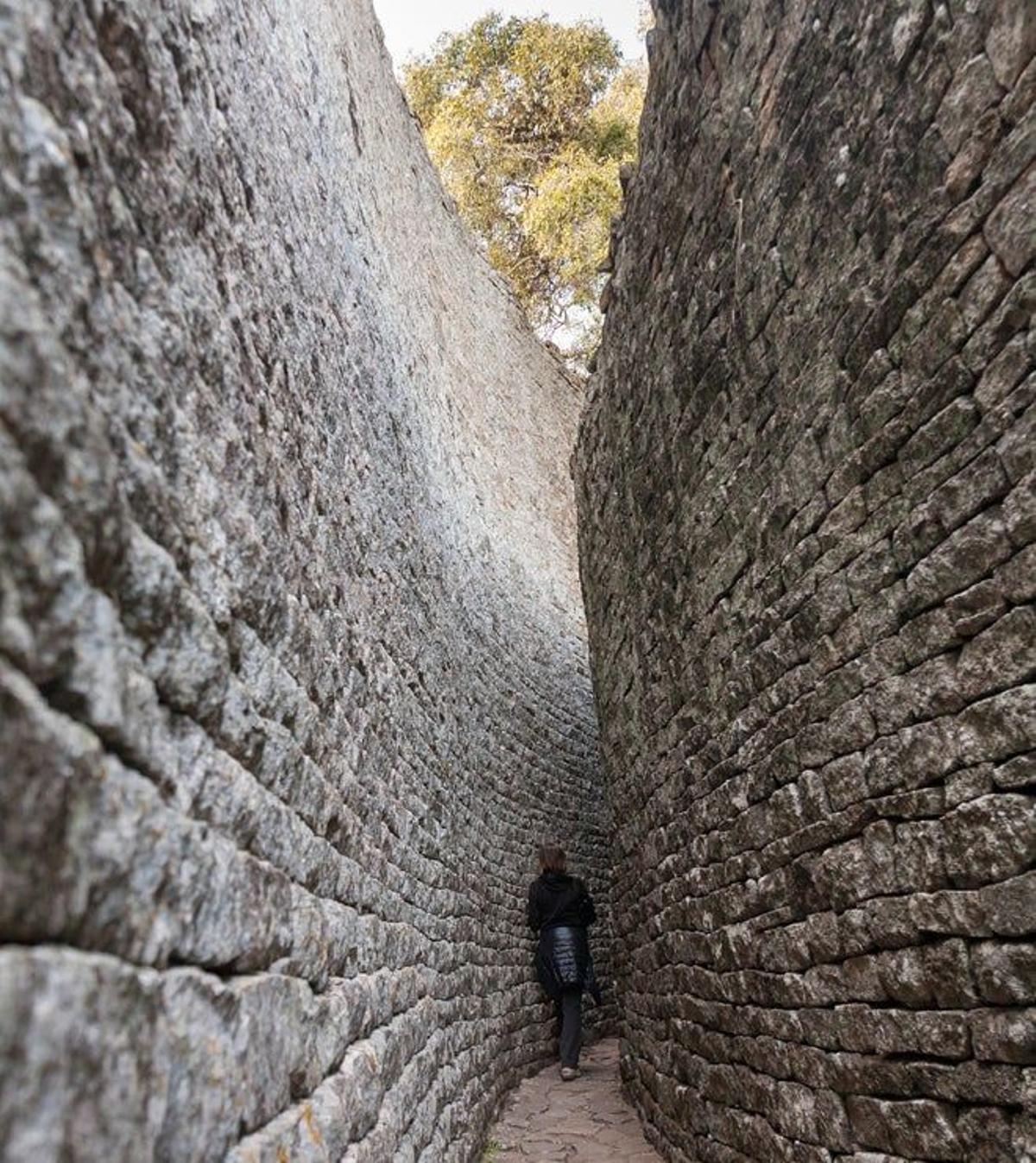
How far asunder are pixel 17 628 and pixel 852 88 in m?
2.83

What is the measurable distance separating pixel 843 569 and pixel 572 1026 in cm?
526

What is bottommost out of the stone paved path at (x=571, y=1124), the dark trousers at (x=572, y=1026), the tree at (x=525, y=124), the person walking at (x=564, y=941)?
the stone paved path at (x=571, y=1124)

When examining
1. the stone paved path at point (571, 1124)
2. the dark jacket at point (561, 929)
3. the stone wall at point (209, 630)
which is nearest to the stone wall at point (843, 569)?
the stone paved path at point (571, 1124)

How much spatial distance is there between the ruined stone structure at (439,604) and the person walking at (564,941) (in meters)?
1.38

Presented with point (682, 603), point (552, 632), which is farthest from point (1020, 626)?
point (552, 632)

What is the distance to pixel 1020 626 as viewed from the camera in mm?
2133

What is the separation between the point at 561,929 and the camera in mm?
7074

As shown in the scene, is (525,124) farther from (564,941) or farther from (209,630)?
(209,630)

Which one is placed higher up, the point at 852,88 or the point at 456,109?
the point at 456,109

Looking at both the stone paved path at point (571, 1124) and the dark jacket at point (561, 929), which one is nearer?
the stone paved path at point (571, 1124)

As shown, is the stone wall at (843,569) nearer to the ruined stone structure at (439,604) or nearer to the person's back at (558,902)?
the ruined stone structure at (439,604)

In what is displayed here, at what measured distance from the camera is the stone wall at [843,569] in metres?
2.22

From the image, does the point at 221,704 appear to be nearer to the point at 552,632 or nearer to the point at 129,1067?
the point at 129,1067

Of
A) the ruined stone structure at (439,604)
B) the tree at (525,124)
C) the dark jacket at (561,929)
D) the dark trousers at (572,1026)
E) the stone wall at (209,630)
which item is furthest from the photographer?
the tree at (525,124)
